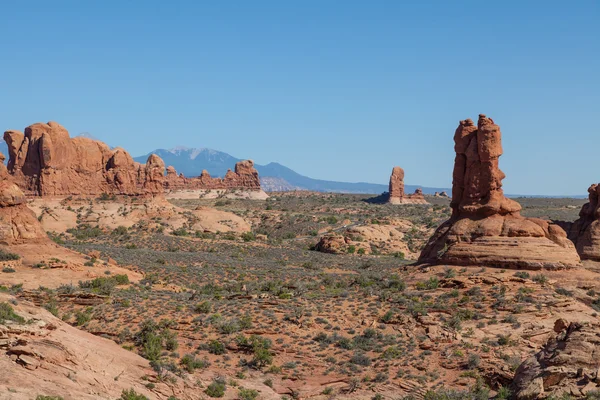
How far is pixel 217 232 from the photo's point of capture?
247 ft

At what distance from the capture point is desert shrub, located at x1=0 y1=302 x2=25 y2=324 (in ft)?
76.2

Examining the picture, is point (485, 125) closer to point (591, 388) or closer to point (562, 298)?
point (562, 298)

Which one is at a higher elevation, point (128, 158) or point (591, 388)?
point (128, 158)

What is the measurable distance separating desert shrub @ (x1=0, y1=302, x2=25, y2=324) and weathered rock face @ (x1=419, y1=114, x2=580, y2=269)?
2190 cm

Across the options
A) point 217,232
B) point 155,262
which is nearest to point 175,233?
point 217,232

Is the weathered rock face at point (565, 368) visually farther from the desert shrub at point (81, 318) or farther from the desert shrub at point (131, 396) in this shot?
the desert shrub at point (81, 318)

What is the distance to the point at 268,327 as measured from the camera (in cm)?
3181

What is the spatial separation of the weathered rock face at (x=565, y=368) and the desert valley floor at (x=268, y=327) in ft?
1.43


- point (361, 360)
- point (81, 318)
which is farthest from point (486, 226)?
point (81, 318)

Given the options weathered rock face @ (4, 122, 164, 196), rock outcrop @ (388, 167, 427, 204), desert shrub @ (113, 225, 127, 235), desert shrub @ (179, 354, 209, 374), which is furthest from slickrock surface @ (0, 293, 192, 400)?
rock outcrop @ (388, 167, 427, 204)

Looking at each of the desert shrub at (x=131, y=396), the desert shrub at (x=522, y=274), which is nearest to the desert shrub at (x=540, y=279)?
the desert shrub at (x=522, y=274)

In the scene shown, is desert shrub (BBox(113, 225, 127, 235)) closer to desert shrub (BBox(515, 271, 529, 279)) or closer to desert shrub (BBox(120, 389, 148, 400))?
desert shrub (BBox(515, 271, 529, 279))

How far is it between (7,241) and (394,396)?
24385 mm

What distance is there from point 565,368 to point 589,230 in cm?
2438
